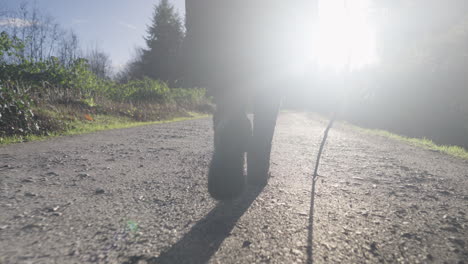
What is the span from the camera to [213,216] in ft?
4.25

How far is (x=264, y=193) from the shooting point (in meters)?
1.65

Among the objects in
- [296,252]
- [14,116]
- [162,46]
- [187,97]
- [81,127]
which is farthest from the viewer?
[162,46]

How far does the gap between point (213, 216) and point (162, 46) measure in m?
29.2

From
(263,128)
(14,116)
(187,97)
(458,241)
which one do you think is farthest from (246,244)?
(187,97)

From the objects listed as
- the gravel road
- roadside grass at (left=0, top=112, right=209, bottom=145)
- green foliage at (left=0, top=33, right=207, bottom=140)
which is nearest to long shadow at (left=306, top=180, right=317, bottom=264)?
the gravel road

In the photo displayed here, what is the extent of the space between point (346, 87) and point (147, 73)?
21588 mm

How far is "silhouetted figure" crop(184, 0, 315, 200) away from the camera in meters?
1.55

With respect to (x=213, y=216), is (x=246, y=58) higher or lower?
higher

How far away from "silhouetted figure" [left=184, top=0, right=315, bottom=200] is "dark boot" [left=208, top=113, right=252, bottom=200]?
0.03 feet

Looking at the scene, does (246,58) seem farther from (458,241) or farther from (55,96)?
(55,96)

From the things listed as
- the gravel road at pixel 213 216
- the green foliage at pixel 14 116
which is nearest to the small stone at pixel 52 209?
the gravel road at pixel 213 216

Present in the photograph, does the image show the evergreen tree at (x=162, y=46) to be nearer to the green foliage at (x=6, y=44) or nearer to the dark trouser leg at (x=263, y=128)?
the green foliage at (x=6, y=44)

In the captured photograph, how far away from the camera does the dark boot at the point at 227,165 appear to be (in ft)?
4.43

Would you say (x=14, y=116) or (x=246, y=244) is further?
(x=14, y=116)
